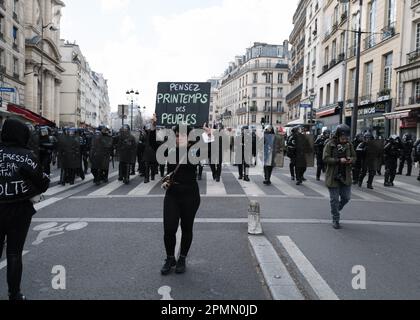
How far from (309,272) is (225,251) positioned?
1257 millimetres

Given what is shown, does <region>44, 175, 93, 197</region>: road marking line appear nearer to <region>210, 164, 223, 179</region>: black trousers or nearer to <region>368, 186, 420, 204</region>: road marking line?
<region>210, 164, 223, 179</region>: black trousers

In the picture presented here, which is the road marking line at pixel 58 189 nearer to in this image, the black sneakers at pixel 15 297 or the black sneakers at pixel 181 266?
the black sneakers at pixel 181 266

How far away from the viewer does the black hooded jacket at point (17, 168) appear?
3.55 m

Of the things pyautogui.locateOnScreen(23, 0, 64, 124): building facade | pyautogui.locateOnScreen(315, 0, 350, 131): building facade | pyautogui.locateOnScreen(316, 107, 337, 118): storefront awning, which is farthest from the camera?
pyautogui.locateOnScreen(23, 0, 64, 124): building facade

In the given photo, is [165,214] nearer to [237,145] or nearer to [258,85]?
[237,145]

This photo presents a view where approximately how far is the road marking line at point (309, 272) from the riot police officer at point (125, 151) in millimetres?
7891

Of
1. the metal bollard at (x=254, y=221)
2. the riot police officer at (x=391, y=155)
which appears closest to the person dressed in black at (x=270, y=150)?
the riot police officer at (x=391, y=155)

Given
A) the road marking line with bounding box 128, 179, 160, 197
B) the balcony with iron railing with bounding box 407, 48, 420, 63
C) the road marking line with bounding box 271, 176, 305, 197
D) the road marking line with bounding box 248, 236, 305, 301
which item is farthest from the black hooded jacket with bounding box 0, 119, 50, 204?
the balcony with iron railing with bounding box 407, 48, 420, 63

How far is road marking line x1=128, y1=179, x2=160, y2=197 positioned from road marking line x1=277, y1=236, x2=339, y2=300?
544cm

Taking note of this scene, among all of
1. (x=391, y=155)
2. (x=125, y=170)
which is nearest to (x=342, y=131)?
(x=391, y=155)

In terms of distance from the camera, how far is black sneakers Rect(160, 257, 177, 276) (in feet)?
14.7
